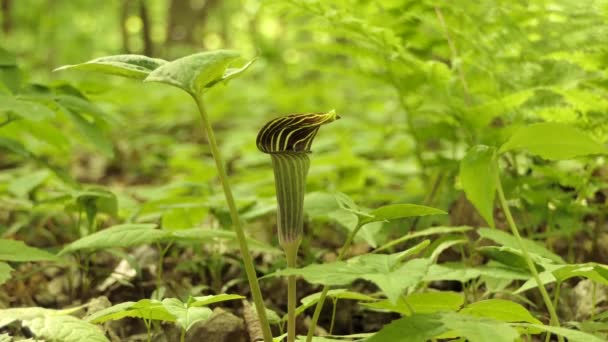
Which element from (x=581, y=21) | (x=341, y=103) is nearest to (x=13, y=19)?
(x=341, y=103)

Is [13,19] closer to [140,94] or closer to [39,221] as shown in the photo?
[140,94]

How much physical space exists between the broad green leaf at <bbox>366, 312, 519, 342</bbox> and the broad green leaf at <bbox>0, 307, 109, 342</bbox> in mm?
636

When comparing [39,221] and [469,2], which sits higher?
[469,2]

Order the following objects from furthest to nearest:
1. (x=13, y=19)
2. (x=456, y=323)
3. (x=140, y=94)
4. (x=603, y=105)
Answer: (x=13, y=19)
(x=140, y=94)
(x=603, y=105)
(x=456, y=323)

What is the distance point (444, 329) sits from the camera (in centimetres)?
115

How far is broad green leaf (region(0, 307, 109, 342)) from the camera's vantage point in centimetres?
136

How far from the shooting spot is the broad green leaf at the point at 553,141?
128cm

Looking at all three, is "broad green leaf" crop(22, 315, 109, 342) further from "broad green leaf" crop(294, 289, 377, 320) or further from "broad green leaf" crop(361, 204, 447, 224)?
"broad green leaf" crop(361, 204, 447, 224)

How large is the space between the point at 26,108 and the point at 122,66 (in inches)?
35.8

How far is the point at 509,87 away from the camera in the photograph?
2.59 metres

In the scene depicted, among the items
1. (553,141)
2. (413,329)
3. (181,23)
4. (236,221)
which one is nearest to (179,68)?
(236,221)

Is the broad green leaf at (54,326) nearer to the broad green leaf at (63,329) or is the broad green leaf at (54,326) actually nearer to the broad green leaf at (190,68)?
the broad green leaf at (63,329)

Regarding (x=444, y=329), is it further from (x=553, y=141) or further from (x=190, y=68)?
(x=190, y=68)

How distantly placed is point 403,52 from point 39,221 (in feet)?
6.32
